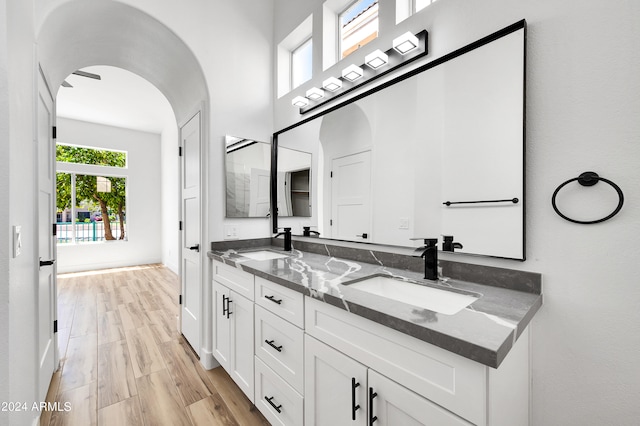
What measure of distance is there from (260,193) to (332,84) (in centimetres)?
118

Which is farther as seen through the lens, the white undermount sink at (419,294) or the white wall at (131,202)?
the white wall at (131,202)

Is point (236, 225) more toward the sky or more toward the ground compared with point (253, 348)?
more toward the sky

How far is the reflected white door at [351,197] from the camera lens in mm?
1852

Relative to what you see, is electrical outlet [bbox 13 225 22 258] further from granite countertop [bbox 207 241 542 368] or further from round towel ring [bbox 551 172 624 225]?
round towel ring [bbox 551 172 624 225]

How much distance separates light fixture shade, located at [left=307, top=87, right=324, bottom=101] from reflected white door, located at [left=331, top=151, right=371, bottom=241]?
0.53m

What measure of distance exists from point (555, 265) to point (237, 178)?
2.23 m

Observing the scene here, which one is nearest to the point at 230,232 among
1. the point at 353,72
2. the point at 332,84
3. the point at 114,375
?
the point at 114,375

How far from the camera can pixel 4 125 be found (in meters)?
0.84

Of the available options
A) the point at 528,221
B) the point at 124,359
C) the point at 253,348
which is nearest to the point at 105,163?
the point at 124,359

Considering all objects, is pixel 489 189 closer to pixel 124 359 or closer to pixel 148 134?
pixel 124 359

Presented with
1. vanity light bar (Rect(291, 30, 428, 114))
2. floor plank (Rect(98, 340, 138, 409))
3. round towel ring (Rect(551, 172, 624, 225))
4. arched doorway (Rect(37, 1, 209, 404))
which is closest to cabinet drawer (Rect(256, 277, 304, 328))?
arched doorway (Rect(37, 1, 209, 404))

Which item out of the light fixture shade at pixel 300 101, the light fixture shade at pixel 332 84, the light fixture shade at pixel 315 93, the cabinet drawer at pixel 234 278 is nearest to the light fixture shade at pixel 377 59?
the light fixture shade at pixel 332 84

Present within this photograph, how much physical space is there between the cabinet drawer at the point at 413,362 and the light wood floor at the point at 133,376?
3.43ft

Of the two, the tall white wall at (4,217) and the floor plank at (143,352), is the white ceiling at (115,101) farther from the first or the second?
the tall white wall at (4,217)
